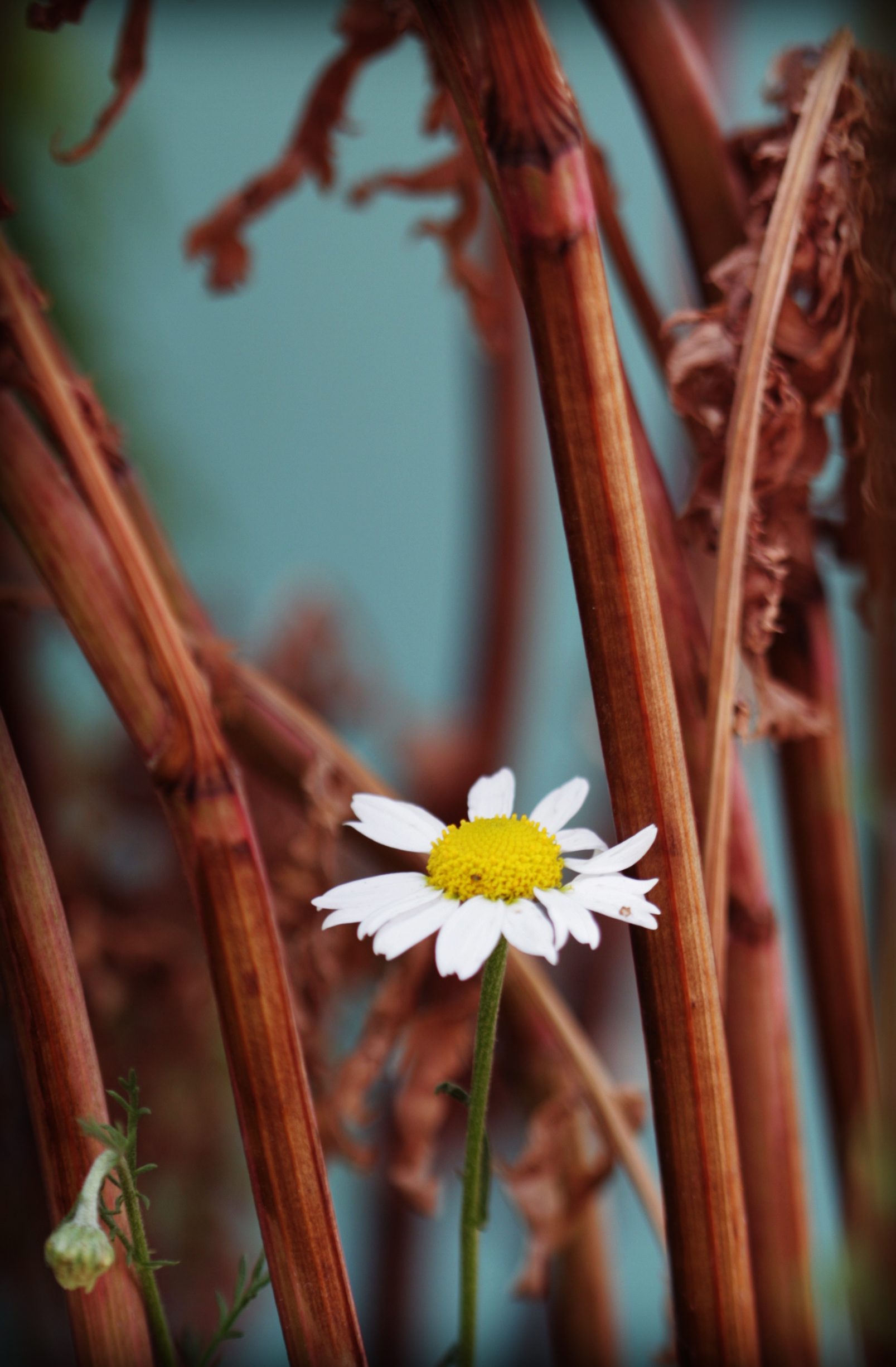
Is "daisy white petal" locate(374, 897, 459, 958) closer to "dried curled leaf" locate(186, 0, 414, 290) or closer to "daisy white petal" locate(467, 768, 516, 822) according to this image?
"daisy white petal" locate(467, 768, 516, 822)

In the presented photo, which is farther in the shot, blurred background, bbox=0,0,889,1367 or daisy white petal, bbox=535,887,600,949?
blurred background, bbox=0,0,889,1367

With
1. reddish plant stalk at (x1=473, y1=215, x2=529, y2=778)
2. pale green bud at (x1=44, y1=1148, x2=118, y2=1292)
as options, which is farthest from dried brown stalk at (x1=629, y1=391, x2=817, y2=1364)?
reddish plant stalk at (x1=473, y1=215, x2=529, y2=778)

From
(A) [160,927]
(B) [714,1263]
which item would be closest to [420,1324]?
(A) [160,927]

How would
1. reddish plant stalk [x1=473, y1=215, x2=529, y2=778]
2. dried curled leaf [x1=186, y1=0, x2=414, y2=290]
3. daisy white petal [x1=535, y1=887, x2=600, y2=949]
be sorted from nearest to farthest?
daisy white petal [x1=535, y1=887, x2=600, y2=949] → dried curled leaf [x1=186, y1=0, x2=414, y2=290] → reddish plant stalk [x1=473, y1=215, x2=529, y2=778]

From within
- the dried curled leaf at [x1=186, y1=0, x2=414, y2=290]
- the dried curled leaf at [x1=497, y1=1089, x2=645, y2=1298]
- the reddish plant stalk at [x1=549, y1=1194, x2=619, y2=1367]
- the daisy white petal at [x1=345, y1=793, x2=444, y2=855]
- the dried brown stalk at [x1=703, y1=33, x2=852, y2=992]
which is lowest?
the reddish plant stalk at [x1=549, y1=1194, x2=619, y2=1367]

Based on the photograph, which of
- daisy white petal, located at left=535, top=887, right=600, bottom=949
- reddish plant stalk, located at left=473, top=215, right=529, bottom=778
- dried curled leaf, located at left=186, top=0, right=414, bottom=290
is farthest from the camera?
reddish plant stalk, located at left=473, top=215, right=529, bottom=778

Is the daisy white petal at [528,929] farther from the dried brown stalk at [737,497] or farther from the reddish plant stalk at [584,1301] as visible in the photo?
the reddish plant stalk at [584,1301]

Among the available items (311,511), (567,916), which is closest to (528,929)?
(567,916)
